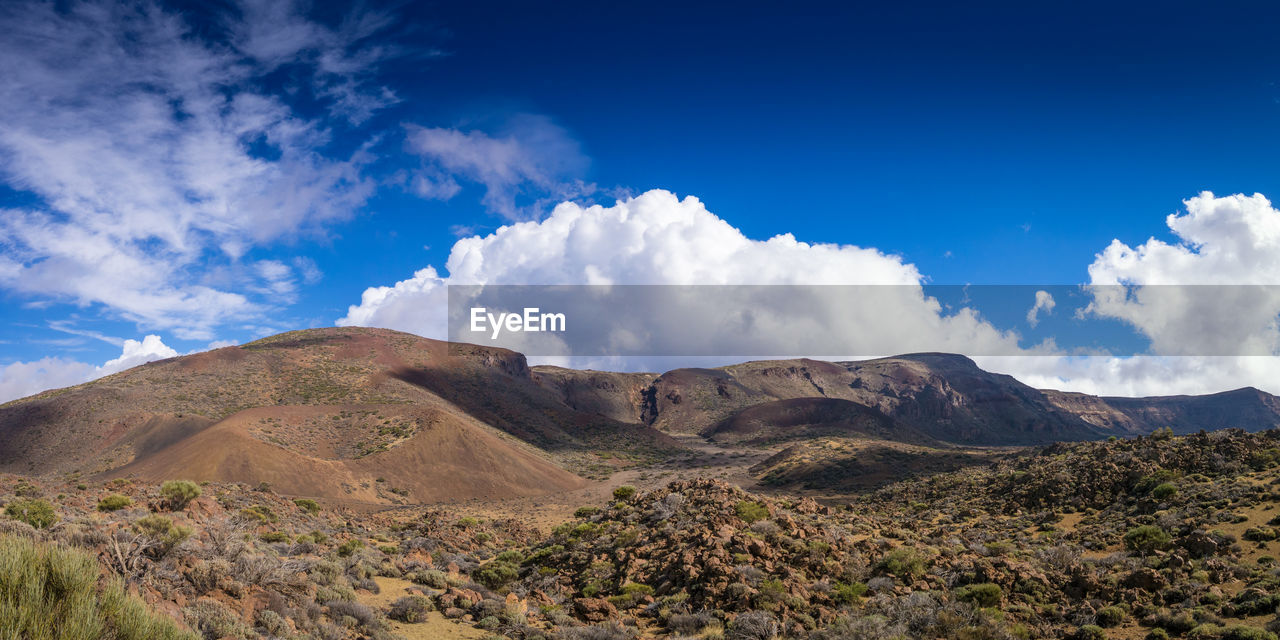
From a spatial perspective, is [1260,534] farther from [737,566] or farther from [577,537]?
[577,537]

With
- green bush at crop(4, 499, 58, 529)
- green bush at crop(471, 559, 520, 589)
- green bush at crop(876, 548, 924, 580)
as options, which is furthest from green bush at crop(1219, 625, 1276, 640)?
green bush at crop(4, 499, 58, 529)

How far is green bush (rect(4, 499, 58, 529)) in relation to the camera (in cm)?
1371

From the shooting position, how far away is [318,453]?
5344cm

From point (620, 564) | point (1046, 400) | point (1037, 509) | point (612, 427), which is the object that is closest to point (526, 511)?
point (620, 564)

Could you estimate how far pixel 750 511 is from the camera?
20109 mm

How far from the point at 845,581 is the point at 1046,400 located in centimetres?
20012

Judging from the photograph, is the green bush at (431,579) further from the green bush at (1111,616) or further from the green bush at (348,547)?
the green bush at (1111,616)

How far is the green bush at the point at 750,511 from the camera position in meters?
19.8

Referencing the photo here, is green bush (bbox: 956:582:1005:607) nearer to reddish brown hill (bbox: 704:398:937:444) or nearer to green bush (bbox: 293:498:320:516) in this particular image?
green bush (bbox: 293:498:320:516)

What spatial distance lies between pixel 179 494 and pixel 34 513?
16.5ft

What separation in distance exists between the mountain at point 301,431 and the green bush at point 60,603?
39948 mm

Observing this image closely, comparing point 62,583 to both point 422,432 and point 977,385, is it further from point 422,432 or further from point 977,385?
point 977,385

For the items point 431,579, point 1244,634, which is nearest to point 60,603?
point 431,579

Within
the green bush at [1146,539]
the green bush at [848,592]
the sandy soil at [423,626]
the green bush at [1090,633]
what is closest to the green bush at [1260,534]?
the green bush at [1146,539]
